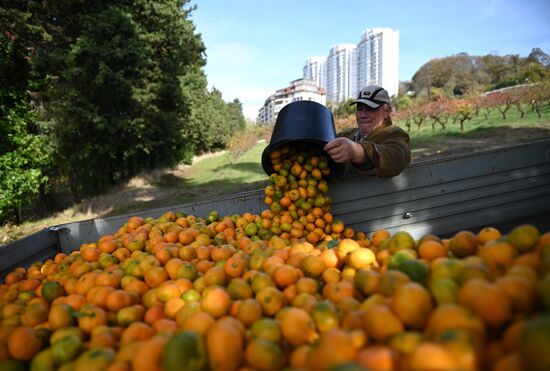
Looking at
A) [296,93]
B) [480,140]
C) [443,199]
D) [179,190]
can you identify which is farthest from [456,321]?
[296,93]

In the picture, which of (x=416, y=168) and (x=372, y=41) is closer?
(x=416, y=168)

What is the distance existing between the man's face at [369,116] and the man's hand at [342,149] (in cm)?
117

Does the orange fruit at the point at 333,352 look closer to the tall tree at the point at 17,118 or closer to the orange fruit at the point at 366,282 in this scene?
the orange fruit at the point at 366,282

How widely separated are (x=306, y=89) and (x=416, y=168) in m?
115

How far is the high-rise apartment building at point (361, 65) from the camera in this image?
10700 cm

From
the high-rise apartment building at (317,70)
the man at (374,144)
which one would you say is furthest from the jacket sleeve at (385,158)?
the high-rise apartment building at (317,70)

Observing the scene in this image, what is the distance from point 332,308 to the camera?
132 centimetres

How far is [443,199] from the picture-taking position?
3449 millimetres

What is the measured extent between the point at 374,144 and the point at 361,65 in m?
127

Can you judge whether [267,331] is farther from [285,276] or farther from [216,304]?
[285,276]

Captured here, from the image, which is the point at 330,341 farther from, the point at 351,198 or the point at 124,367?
the point at 351,198

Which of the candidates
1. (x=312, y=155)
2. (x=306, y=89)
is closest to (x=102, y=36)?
(x=312, y=155)

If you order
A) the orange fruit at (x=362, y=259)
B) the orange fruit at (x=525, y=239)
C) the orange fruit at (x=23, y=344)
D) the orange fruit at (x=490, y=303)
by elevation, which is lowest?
the orange fruit at (x=23, y=344)

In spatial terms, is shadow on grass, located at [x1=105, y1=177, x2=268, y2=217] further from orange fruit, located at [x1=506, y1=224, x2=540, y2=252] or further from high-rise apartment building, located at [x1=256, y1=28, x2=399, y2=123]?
high-rise apartment building, located at [x1=256, y1=28, x2=399, y2=123]
